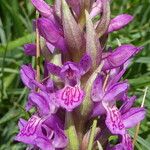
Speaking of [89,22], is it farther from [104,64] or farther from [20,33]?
[20,33]

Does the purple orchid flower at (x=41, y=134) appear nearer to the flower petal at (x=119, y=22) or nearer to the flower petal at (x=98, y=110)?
the flower petal at (x=98, y=110)

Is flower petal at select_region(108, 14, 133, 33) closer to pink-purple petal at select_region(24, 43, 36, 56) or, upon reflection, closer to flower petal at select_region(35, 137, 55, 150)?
pink-purple petal at select_region(24, 43, 36, 56)

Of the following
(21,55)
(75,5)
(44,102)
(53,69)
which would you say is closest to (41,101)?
(44,102)

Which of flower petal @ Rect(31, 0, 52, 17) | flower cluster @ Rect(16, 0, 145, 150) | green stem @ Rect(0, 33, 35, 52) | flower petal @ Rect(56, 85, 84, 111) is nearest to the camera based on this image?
flower petal @ Rect(56, 85, 84, 111)

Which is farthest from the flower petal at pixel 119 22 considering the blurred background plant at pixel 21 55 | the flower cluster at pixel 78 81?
the blurred background plant at pixel 21 55

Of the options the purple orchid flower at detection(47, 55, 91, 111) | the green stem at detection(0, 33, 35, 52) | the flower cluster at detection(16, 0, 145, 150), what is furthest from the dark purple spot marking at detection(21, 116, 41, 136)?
the green stem at detection(0, 33, 35, 52)

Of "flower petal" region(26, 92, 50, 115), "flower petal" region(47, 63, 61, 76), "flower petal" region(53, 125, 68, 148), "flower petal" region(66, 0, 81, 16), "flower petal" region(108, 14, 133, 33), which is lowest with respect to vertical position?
"flower petal" region(53, 125, 68, 148)

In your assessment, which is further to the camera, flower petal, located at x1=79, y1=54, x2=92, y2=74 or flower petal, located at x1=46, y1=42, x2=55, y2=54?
flower petal, located at x1=46, y1=42, x2=55, y2=54
